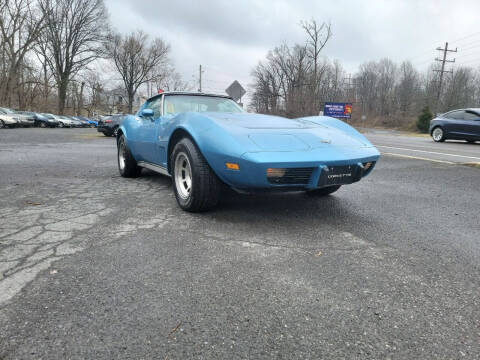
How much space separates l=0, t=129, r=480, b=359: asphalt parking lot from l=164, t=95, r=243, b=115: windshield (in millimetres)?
1301

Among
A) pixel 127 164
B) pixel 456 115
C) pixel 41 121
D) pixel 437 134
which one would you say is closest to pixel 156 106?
pixel 127 164

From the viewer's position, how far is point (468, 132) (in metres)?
12.5

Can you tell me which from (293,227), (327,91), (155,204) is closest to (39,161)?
(155,204)

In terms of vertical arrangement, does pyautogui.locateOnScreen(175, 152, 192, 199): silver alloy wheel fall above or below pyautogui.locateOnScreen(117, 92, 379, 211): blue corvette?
below

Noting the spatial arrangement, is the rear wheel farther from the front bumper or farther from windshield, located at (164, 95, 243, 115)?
the front bumper

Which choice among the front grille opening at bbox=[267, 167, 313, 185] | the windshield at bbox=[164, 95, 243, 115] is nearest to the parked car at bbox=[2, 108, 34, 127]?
the windshield at bbox=[164, 95, 243, 115]

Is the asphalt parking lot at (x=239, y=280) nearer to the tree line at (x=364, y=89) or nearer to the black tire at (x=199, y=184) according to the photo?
the black tire at (x=199, y=184)

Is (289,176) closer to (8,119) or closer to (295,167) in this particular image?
(295,167)

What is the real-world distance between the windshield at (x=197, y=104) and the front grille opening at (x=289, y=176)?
1965mm

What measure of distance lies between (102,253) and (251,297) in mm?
1150

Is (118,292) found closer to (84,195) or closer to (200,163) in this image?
(200,163)

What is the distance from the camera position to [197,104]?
4469mm

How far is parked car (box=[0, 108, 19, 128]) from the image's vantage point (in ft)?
79.9

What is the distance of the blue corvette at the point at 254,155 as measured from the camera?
2762 mm
